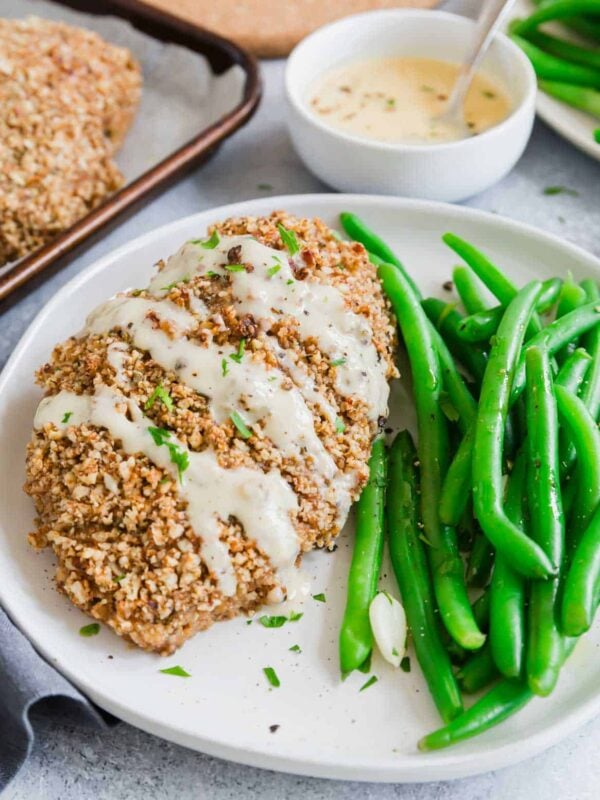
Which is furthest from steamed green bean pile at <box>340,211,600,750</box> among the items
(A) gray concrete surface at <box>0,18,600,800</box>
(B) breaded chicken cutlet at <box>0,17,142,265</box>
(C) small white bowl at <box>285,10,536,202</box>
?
(B) breaded chicken cutlet at <box>0,17,142,265</box>

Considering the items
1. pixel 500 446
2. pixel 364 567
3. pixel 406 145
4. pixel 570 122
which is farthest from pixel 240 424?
pixel 570 122

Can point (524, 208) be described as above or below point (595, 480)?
below

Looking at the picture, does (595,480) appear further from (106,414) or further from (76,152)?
(76,152)

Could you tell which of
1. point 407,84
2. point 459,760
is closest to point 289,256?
point 459,760

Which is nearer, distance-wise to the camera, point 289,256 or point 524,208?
point 289,256

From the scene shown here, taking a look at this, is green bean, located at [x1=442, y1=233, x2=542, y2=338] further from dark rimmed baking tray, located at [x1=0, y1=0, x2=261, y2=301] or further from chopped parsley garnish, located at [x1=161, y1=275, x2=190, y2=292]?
dark rimmed baking tray, located at [x1=0, y1=0, x2=261, y2=301]

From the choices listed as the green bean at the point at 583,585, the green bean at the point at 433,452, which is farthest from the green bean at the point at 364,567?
the green bean at the point at 583,585

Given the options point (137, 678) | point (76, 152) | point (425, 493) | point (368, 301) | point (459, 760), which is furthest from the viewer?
point (76, 152)

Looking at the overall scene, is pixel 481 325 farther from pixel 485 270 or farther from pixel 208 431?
pixel 208 431
